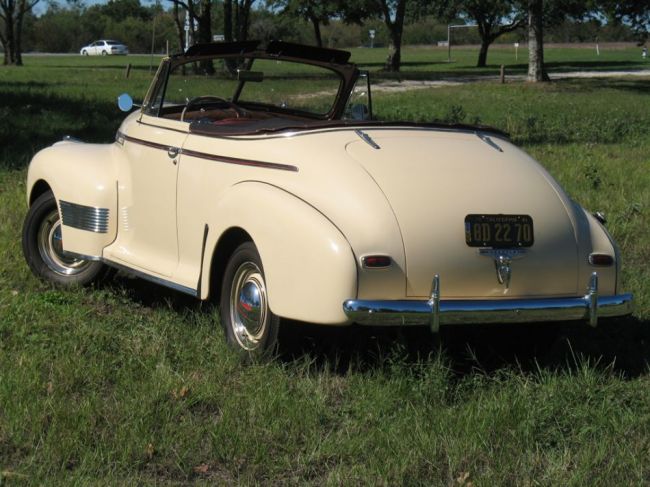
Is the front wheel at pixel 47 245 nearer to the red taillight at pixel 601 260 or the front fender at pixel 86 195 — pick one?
the front fender at pixel 86 195

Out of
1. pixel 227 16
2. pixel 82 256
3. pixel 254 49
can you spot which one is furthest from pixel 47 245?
pixel 227 16

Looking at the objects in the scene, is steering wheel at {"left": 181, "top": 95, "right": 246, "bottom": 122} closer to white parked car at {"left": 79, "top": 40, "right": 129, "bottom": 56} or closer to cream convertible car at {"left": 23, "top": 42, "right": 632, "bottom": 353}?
cream convertible car at {"left": 23, "top": 42, "right": 632, "bottom": 353}

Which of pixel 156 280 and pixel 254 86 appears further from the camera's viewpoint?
pixel 254 86

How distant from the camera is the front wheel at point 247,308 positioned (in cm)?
432

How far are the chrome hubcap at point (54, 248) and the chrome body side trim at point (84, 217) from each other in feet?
1.05

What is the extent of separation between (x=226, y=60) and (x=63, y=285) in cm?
170

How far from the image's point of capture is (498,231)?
13.7 ft

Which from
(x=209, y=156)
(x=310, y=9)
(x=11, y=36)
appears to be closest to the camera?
(x=209, y=156)

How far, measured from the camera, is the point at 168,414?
3783 millimetres

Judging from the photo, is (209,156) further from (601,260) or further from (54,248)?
(601,260)

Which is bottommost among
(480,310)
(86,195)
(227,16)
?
(480,310)

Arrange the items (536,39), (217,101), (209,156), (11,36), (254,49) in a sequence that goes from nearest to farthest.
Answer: (209,156) → (254,49) → (217,101) → (536,39) → (11,36)

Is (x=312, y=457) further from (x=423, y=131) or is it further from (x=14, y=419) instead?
(x=423, y=131)

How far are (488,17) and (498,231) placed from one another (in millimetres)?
59218
